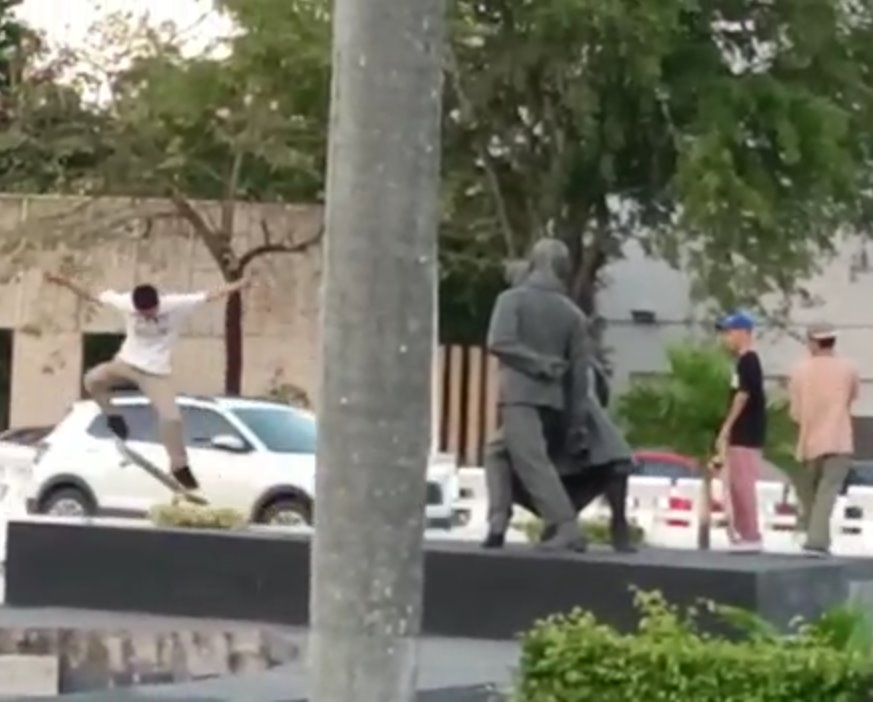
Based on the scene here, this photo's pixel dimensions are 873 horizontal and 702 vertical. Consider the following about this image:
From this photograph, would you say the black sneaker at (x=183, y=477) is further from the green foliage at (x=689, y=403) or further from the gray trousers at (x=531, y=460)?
the gray trousers at (x=531, y=460)

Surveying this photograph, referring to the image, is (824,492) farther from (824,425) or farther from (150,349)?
(150,349)

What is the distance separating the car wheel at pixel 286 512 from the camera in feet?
87.8

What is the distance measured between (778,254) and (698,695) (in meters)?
26.5

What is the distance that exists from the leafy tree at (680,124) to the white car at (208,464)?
297 inches

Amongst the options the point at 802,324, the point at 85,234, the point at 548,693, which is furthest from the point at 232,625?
the point at 802,324

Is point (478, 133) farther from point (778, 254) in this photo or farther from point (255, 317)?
point (255, 317)

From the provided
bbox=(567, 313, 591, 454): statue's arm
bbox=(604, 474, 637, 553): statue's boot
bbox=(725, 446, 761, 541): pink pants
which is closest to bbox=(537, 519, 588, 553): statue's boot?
bbox=(604, 474, 637, 553): statue's boot

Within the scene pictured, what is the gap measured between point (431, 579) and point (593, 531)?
154cm

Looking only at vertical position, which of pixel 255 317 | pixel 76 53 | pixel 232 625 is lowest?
pixel 232 625

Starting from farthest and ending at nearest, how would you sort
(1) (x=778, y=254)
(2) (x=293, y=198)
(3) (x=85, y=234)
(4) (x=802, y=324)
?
(4) (x=802, y=324)
(2) (x=293, y=198)
(3) (x=85, y=234)
(1) (x=778, y=254)

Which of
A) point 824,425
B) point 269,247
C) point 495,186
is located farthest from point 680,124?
point 824,425

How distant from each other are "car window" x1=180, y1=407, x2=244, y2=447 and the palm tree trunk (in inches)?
856

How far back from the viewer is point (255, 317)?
1665 inches

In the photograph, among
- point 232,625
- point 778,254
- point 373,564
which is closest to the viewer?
point 373,564
